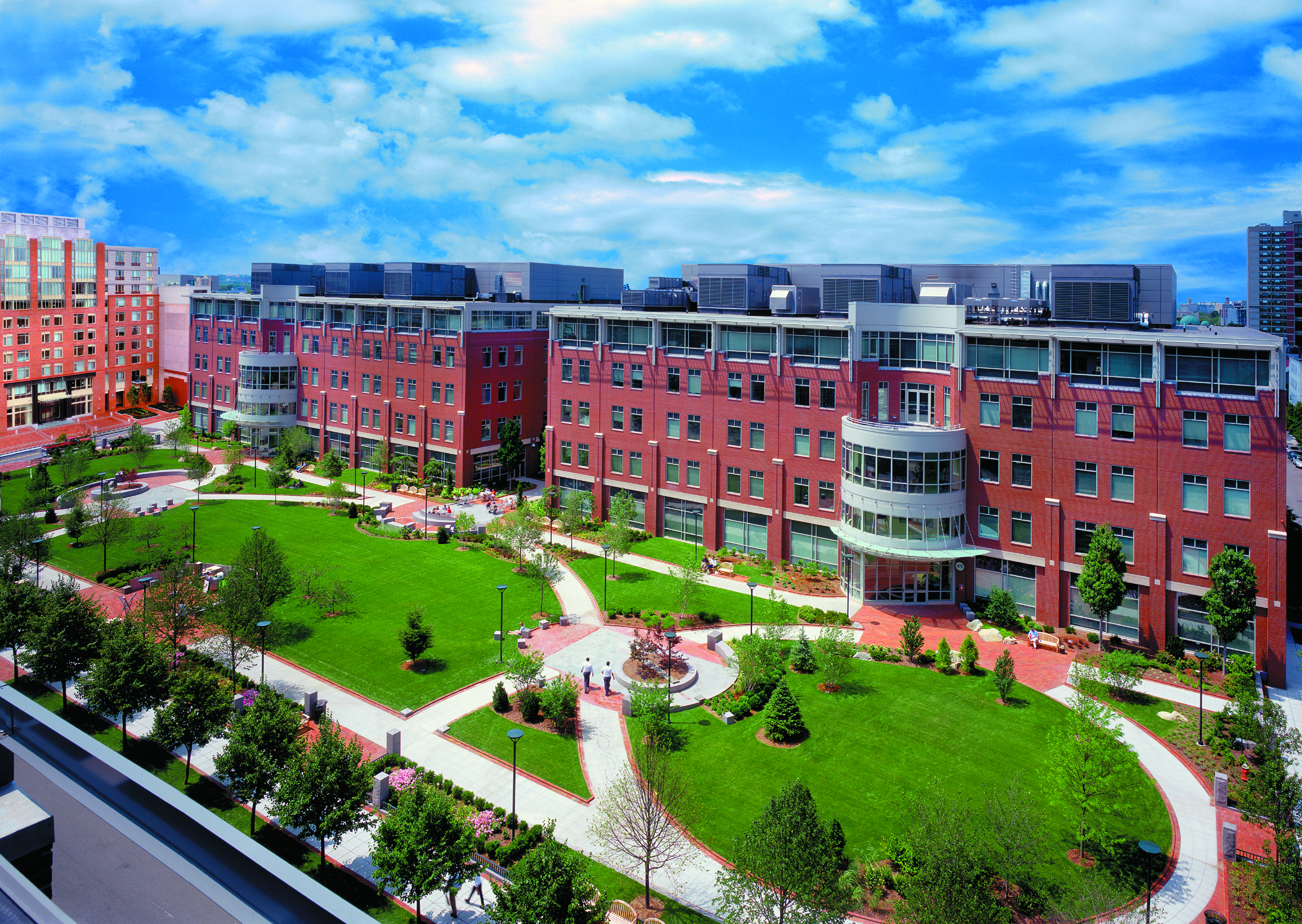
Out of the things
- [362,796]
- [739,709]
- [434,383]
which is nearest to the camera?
[362,796]

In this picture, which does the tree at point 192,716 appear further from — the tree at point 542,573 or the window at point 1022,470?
the window at point 1022,470

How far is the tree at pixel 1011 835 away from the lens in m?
20.6

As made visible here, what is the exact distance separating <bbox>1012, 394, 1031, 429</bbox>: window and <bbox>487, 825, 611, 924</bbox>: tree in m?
33.2

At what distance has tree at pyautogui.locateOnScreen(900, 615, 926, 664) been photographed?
1459 inches

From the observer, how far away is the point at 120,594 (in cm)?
4400

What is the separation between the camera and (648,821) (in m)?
21.3

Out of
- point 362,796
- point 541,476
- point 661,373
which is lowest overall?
point 362,796

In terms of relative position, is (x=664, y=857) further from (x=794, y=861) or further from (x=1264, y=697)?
(x=1264, y=697)

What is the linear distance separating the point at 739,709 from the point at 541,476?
42.9 meters

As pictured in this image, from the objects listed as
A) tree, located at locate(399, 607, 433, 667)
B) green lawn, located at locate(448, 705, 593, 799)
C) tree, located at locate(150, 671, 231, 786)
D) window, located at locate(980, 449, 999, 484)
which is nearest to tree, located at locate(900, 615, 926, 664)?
window, located at locate(980, 449, 999, 484)

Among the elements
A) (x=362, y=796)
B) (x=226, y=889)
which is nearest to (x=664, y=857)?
(x=362, y=796)

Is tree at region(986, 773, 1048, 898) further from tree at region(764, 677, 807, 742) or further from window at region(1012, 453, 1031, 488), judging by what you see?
window at region(1012, 453, 1031, 488)

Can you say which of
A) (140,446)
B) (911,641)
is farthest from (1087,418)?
(140,446)

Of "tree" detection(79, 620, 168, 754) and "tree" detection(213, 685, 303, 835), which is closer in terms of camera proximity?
"tree" detection(213, 685, 303, 835)
